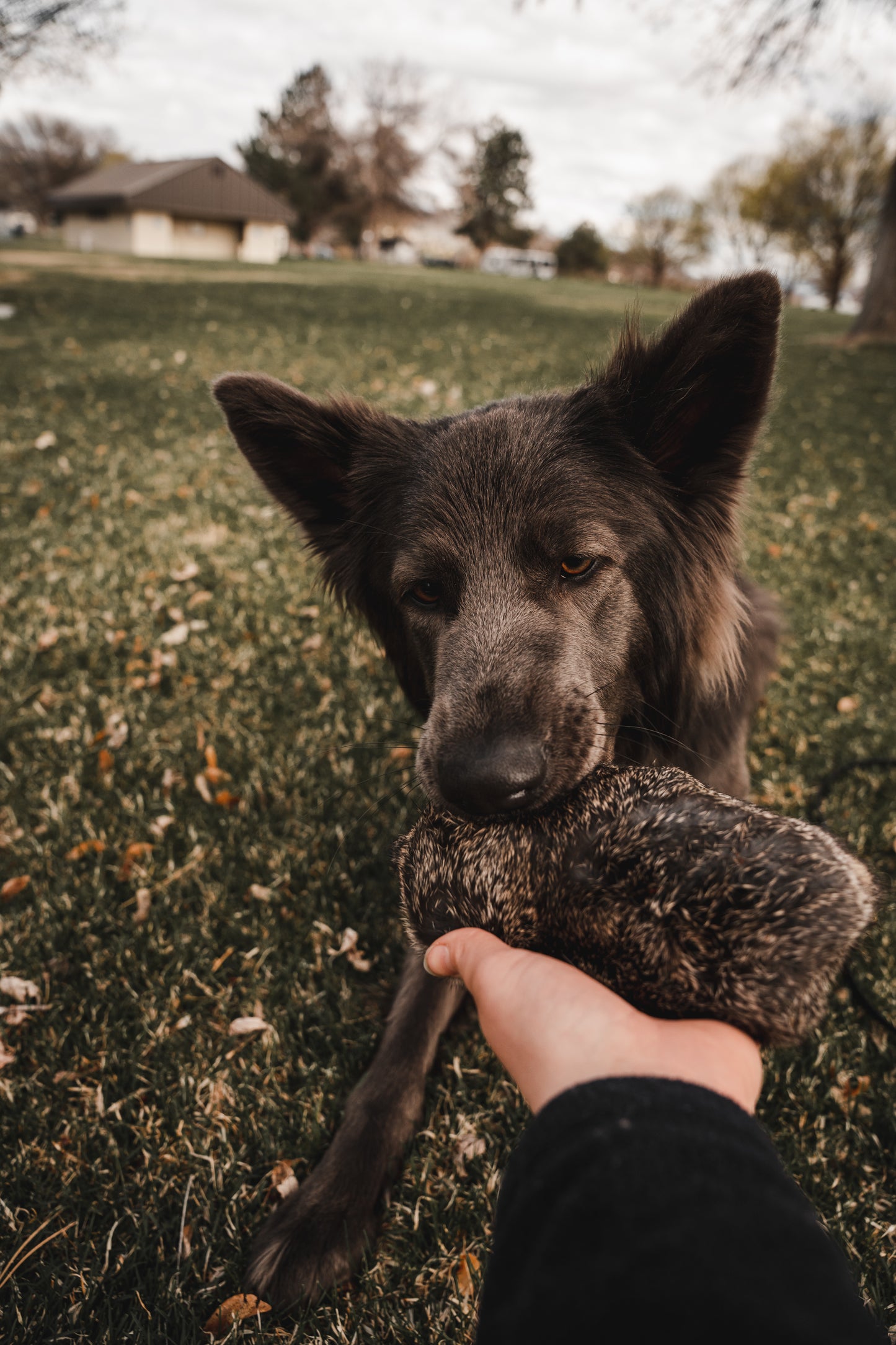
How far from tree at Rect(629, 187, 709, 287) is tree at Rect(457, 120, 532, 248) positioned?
12.1m

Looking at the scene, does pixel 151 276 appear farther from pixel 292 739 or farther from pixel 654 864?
pixel 654 864

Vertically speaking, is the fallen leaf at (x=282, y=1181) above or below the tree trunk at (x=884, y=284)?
below

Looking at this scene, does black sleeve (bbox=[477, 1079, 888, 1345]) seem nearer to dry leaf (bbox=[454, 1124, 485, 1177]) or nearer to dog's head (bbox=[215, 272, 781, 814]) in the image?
dog's head (bbox=[215, 272, 781, 814])

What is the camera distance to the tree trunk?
17219 millimetres

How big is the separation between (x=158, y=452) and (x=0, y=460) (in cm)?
183

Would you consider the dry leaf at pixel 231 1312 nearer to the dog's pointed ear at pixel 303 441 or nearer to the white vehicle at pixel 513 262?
the dog's pointed ear at pixel 303 441

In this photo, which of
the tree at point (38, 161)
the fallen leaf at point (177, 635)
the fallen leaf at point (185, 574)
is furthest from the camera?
the tree at point (38, 161)

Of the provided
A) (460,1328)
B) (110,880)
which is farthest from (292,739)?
(460,1328)

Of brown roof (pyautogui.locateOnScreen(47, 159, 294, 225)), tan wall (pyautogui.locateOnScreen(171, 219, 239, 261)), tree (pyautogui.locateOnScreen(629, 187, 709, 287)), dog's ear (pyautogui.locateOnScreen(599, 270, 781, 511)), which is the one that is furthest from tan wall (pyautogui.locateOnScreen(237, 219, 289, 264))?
dog's ear (pyautogui.locateOnScreen(599, 270, 781, 511))

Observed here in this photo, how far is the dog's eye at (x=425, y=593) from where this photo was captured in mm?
2914

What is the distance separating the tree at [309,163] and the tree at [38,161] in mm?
37725

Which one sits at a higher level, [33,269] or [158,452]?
[33,269]

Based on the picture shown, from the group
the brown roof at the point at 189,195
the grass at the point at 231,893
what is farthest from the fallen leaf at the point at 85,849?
the brown roof at the point at 189,195

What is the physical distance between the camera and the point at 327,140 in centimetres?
7106
